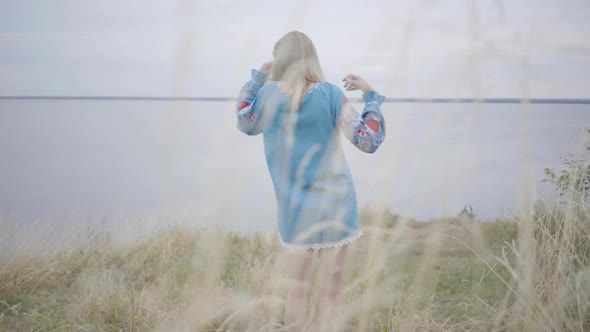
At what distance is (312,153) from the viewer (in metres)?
2.08

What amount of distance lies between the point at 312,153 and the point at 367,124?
9.8 inches

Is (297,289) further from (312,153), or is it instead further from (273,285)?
(312,153)

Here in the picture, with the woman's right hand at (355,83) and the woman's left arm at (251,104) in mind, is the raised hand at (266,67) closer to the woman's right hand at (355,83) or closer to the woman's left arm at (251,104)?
the woman's left arm at (251,104)

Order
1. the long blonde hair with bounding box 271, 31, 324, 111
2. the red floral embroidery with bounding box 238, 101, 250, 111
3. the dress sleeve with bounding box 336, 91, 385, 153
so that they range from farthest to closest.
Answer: the red floral embroidery with bounding box 238, 101, 250, 111 → the long blonde hair with bounding box 271, 31, 324, 111 → the dress sleeve with bounding box 336, 91, 385, 153

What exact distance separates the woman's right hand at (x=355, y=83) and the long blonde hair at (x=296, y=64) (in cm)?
11

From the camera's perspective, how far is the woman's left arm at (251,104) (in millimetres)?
2174

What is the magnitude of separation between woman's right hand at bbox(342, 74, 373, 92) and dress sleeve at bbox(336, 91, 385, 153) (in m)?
0.03

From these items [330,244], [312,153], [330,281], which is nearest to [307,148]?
[312,153]

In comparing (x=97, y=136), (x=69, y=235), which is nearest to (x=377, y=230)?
(x=69, y=235)

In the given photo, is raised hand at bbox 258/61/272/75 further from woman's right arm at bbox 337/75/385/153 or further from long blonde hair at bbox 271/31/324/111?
woman's right arm at bbox 337/75/385/153

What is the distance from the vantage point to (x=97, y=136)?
47.0 feet

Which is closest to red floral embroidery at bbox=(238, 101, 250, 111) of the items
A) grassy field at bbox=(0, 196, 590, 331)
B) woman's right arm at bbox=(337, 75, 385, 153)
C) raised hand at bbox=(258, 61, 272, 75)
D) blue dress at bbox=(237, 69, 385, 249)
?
blue dress at bbox=(237, 69, 385, 249)

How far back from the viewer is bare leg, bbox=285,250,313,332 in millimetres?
2209

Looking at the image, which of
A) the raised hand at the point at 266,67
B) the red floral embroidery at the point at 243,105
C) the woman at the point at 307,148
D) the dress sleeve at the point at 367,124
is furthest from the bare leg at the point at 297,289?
the raised hand at the point at 266,67
